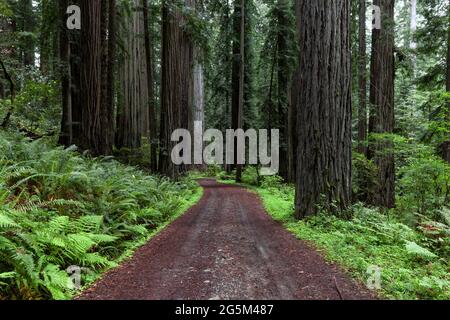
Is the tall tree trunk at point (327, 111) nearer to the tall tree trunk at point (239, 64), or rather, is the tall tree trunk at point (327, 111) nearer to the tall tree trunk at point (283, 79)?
the tall tree trunk at point (283, 79)

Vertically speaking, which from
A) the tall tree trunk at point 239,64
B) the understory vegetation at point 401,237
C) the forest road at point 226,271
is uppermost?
the tall tree trunk at point 239,64

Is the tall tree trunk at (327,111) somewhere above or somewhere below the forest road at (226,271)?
above

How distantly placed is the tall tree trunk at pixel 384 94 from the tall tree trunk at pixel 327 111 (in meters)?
4.73

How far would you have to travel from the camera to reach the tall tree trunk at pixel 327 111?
7.52 metres

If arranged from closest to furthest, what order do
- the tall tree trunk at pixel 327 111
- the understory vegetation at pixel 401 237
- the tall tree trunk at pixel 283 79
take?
1. the understory vegetation at pixel 401 237
2. the tall tree trunk at pixel 327 111
3. the tall tree trunk at pixel 283 79

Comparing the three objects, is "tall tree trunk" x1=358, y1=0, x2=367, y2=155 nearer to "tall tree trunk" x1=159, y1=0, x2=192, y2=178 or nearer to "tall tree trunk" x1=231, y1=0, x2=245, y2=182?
"tall tree trunk" x1=231, y1=0, x2=245, y2=182

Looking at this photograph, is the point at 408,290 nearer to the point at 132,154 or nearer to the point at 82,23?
the point at 82,23

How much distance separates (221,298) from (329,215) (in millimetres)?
4235

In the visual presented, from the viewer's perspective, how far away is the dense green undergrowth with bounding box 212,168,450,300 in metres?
3.96

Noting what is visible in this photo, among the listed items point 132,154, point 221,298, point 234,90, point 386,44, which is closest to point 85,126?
point 132,154

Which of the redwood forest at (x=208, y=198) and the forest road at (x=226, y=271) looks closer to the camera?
the forest road at (x=226, y=271)

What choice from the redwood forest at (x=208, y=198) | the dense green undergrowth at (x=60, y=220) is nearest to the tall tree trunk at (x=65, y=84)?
the redwood forest at (x=208, y=198)

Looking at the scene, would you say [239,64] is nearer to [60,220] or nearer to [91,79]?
[91,79]

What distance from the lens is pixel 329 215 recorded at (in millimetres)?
7289
